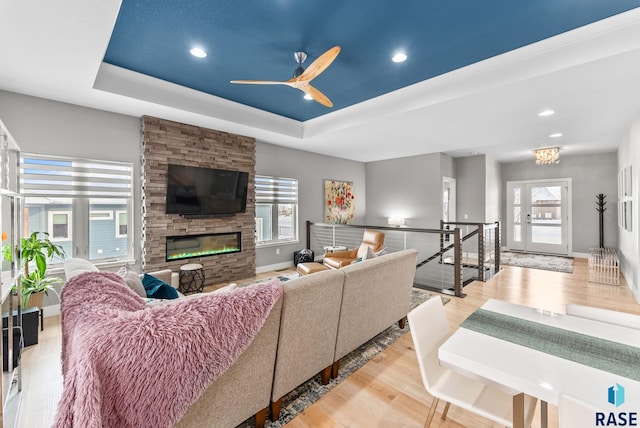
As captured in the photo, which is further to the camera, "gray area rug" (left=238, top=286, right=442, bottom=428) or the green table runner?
"gray area rug" (left=238, top=286, right=442, bottom=428)

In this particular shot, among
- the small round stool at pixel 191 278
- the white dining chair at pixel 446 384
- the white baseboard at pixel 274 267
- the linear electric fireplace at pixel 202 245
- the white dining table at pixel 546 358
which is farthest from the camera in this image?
the white baseboard at pixel 274 267

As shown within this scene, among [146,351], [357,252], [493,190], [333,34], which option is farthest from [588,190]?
[146,351]

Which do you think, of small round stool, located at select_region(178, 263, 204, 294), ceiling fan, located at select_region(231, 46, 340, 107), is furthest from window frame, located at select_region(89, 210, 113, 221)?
ceiling fan, located at select_region(231, 46, 340, 107)

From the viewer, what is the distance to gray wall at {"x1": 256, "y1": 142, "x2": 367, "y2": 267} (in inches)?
224

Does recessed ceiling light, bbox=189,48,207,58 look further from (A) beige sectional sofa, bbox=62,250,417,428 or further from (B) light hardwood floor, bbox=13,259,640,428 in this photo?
(B) light hardwood floor, bbox=13,259,640,428

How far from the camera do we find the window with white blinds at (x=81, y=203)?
3393mm

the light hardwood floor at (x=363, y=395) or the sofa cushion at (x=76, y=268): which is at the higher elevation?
the sofa cushion at (x=76, y=268)

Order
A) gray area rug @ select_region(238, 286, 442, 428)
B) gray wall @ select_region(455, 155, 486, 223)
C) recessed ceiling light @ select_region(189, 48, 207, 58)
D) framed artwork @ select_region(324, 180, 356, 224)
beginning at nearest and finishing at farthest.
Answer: gray area rug @ select_region(238, 286, 442, 428) → recessed ceiling light @ select_region(189, 48, 207, 58) → framed artwork @ select_region(324, 180, 356, 224) → gray wall @ select_region(455, 155, 486, 223)

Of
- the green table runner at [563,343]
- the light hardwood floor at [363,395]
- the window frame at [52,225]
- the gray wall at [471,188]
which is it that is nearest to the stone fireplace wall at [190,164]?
the window frame at [52,225]

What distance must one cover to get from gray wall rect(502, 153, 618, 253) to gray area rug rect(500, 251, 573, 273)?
0.74 m

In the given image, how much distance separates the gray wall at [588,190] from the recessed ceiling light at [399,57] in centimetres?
646

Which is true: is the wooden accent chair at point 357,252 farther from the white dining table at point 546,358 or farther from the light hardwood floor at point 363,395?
the white dining table at point 546,358

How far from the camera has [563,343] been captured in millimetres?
1271

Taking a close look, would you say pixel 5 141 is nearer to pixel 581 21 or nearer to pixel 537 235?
pixel 581 21
